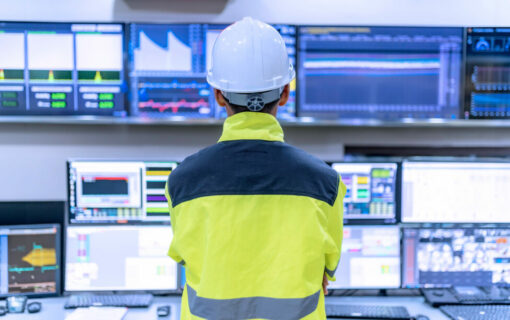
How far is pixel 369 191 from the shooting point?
212cm

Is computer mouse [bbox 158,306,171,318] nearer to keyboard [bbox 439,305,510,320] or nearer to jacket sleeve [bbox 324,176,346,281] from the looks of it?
jacket sleeve [bbox 324,176,346,281]

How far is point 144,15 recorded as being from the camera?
7.73 ft

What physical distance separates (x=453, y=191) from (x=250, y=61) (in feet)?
4.11

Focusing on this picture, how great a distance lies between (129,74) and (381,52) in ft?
3.71

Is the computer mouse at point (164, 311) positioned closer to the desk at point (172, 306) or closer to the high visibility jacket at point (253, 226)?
the desk at point (172, 306)

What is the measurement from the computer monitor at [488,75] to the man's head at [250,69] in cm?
133

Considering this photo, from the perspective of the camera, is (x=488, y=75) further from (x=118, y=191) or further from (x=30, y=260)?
(x=30, y=260)

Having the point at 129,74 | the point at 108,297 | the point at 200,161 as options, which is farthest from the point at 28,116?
the point at 200,161

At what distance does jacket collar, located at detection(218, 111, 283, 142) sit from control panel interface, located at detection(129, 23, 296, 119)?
3.39 ft

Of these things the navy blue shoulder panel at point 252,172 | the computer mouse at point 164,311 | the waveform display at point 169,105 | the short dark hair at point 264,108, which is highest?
the waveform display at point 169,105

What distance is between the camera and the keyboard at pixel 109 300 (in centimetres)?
204

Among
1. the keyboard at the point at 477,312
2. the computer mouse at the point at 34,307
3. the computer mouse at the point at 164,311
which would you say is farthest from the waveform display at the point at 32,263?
the keyboard at the point at 477,312

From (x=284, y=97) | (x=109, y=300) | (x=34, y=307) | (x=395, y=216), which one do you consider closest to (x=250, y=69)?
(x=284, y=97)

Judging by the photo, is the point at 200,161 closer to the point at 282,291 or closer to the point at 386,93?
the point at 282,291
